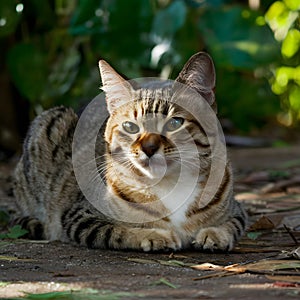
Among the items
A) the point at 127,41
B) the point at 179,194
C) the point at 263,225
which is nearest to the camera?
the point at 179,194

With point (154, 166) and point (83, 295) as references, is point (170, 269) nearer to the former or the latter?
point (154, 166)

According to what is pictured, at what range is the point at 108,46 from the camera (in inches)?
294

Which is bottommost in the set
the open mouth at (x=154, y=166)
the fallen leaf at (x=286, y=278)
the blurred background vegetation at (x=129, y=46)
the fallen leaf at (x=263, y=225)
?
the fallen leaf at (x=286, y=278)

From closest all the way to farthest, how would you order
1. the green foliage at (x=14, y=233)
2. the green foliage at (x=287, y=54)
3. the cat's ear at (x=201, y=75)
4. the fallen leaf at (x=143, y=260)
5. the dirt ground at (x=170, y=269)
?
the dirt ground at (x=170, y=269) → the fallen leaf at (x=143, y=260) → the cat's ear at (x=201, y=75) → the green foliage at (x=14, y=233) → the green foliage at (x=287, y=54)

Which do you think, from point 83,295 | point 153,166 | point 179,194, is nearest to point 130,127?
point 153,166

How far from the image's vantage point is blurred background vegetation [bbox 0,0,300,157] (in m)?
6.90

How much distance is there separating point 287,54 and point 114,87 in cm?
571

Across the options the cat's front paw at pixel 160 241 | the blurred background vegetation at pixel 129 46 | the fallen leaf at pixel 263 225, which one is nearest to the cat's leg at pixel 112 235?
the cat's front paw at pixel 160 241

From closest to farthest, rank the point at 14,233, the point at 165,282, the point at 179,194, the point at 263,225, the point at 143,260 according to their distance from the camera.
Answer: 1. the point at 165,282
2. the point at 143,260
3. the point at 179,194
4. the point at 14,233
5. the point at 263,225

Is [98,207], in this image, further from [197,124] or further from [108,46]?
[108,46]

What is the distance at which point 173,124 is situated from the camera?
356 centimetres

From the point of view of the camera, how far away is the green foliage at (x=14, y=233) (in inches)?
158

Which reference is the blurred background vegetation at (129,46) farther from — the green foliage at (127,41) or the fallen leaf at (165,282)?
the fallen leaf at (165,282)

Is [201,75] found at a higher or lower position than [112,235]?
higher
